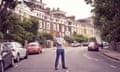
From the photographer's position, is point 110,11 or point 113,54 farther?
point 110,11

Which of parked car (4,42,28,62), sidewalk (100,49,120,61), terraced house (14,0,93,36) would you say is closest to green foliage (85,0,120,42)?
sidewalk (100,49,120,61)

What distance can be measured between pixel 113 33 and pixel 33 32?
19614 mm

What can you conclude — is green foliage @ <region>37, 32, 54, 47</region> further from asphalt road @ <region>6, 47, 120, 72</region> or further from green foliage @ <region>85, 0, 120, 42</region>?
asphalt road @ <region>6, 47, 120, 72</region>

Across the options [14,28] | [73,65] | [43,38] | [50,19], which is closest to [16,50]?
[73,65]

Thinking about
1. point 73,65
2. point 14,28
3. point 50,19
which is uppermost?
point 50,19

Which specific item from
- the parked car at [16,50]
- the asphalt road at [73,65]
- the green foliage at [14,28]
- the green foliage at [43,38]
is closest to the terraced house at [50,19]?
the green foliage at [43,38]

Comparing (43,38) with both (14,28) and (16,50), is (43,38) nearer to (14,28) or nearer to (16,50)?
(14,28)

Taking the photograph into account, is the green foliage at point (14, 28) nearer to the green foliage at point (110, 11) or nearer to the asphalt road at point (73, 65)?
the green foliage at point (110, 11)

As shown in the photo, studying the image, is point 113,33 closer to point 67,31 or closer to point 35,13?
point 35,13

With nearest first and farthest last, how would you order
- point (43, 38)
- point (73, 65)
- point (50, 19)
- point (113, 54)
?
point (73, 65) → point (113, 54) → point (43, 38) → point (50, 19)

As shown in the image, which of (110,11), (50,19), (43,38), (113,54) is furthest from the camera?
(50,19)

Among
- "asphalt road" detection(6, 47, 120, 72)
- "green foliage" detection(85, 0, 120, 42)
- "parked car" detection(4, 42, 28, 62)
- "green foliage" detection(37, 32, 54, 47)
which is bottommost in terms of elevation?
"asphalt road" detection(6, 47, 120, 72)

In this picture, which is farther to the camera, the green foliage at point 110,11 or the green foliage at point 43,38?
the green foliage at point 43,38

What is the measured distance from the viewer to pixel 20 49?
29.9 metres
